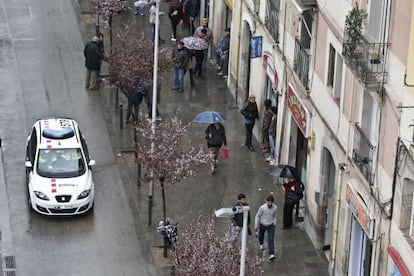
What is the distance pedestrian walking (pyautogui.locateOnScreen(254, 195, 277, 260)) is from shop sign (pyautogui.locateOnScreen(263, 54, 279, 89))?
20.9ft

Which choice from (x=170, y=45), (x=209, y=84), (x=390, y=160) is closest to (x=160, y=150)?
(x=390, y=160)

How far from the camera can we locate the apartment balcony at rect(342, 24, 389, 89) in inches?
1284

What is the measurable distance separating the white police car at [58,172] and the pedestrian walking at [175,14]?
43.8ft

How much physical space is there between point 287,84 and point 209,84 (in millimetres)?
9302

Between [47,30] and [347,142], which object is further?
[47,30]

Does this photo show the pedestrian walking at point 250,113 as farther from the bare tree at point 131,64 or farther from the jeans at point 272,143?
the bare tree at point 131,64

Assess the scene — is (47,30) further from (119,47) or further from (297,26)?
(297,26)

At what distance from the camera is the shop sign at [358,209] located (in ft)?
112

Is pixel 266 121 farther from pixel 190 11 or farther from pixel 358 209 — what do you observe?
pixel 190 11

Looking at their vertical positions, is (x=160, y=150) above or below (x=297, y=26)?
below

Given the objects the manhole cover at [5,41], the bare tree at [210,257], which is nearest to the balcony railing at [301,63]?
the bare tree at [210,257]

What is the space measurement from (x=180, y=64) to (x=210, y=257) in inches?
694

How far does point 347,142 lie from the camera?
3584 cm

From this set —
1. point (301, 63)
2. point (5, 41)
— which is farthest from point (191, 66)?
point (301, 63)
